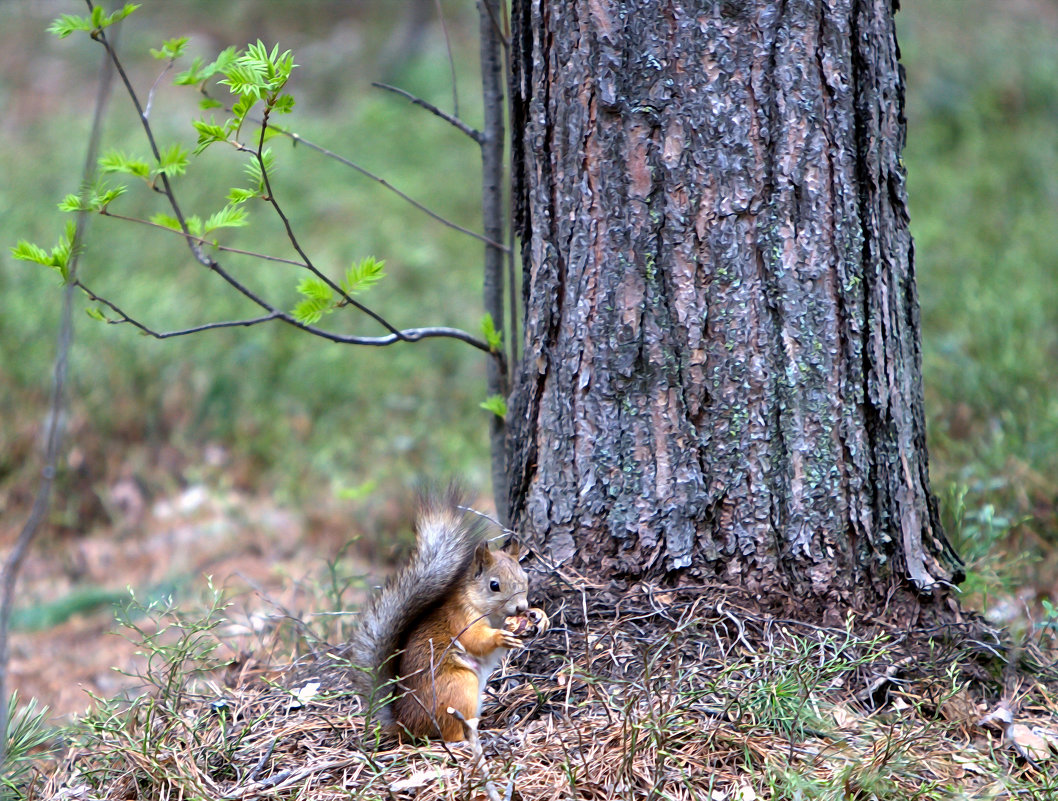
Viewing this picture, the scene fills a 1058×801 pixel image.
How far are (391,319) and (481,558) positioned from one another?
13.5 ft

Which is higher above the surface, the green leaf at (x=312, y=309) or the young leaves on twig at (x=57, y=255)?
the young leaves on twig at (x=57, y=255)

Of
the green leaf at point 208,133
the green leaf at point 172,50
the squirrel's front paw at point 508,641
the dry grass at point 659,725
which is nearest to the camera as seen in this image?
the dry grass at point 659,725

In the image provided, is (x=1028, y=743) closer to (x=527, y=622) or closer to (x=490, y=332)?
(x=527, y=622)

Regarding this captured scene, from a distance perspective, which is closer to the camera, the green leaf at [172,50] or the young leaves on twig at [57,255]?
the young leaves on twig at [57,255]

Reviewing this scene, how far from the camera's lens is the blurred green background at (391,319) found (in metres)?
4.13

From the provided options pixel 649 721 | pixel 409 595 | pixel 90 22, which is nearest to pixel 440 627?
pixel 409 595

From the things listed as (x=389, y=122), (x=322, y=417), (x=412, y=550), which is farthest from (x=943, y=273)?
(x=389, y=122)

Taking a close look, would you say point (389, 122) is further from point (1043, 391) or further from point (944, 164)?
point (1043, 391)

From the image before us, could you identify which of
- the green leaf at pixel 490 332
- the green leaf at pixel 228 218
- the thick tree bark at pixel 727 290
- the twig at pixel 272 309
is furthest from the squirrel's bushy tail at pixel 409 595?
the green leaf at pixel 228 218

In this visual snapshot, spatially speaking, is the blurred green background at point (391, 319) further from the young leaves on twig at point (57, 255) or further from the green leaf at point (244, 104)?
the green leaf at point (244, 104)

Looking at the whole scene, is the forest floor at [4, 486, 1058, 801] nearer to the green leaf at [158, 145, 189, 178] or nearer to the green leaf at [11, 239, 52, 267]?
the green leaf at [11, 239, 52, 267]

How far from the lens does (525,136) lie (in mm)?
2236

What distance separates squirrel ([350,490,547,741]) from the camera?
1.96 m

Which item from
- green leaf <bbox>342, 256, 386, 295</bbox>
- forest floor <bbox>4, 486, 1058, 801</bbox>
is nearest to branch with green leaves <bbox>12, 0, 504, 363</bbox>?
green leaf <bbox>342, 256, 386, 295</bbox>
